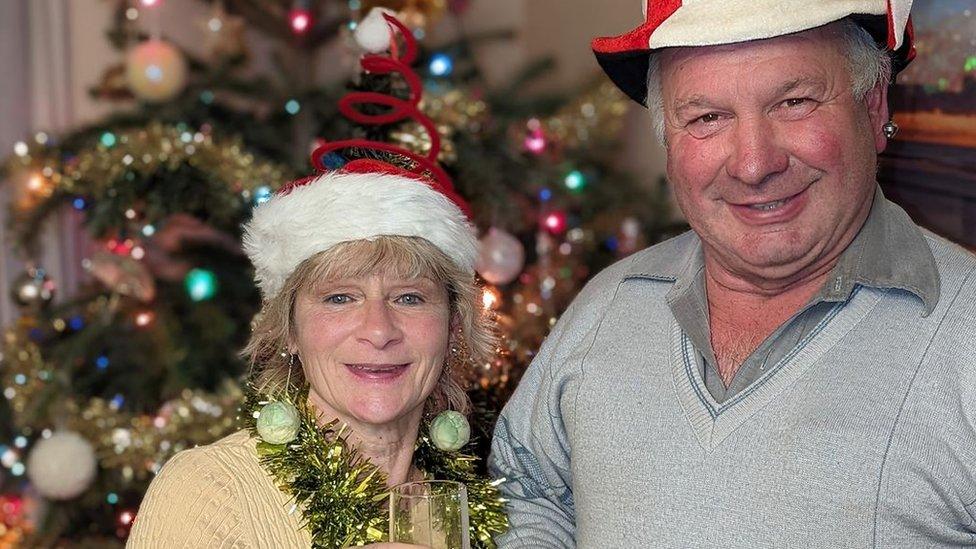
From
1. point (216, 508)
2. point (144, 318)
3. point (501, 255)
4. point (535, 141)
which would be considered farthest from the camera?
point (535, 141)

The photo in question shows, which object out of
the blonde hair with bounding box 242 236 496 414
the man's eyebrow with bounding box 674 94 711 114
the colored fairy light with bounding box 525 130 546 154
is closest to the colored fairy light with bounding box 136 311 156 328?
the colored fairy light with bounding box 525 130 546 154

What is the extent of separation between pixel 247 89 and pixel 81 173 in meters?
0.55

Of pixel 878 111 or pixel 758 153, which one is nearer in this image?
pixel 758 153

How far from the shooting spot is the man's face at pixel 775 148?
1596mm

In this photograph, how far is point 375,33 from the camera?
7.36ft

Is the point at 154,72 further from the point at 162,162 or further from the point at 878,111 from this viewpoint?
the point at 878,111

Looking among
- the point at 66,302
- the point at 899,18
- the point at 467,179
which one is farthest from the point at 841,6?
the point at 66,302

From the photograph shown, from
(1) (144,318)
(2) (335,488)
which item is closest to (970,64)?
(2) (335,488)

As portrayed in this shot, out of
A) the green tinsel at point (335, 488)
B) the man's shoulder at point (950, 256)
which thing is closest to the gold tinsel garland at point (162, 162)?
the green tinsel at point (335, 488)

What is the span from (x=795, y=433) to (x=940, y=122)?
2.36 feet

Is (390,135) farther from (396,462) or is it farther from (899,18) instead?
(899,18)

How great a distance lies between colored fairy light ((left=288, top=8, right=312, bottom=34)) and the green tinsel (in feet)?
5.50

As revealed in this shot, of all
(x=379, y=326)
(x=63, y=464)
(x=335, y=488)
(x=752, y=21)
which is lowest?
(x=63, y=464)

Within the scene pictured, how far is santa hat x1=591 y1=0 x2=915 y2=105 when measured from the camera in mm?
1559
